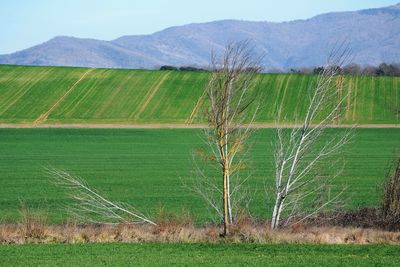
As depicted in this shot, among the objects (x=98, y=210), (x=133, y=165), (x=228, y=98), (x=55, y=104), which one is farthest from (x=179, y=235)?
(x=55, y=104)

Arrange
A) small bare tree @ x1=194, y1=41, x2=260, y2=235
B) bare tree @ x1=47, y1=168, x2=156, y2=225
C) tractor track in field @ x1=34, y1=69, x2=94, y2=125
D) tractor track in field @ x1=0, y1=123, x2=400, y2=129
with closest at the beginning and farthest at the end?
small bare tree @ x1=194, y1=41, x2=260, y2=235, bare tree @ x1=47, y1=168, x2=156, y2=225, tractor track in field @ x1=0, y1=123, x2=400, y2=129, tractor track in field @ x1=34, y1=69, x2=94, y2=125

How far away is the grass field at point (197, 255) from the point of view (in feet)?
54.5

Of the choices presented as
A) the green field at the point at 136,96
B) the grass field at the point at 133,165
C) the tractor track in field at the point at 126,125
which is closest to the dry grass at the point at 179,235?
the grass field at the point at 133,165

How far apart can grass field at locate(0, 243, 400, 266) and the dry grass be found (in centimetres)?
98

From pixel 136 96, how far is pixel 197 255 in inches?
2792

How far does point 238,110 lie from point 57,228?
6512 mm

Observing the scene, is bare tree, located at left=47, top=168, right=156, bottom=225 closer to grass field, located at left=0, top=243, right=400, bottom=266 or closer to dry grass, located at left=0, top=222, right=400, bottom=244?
dry grass, located at left=0, top=222, right=400, bottom=244

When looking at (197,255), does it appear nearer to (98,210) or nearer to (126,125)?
(98,210)

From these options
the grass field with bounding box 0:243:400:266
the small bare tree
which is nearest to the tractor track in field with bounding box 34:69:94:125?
the small bare tree

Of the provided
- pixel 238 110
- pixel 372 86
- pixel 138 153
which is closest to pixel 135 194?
pixel 238 110

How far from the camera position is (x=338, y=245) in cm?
1988

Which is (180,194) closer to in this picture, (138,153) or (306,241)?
(306,241)

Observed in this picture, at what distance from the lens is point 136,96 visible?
3462 inches

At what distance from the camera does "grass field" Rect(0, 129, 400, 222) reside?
30312mm
